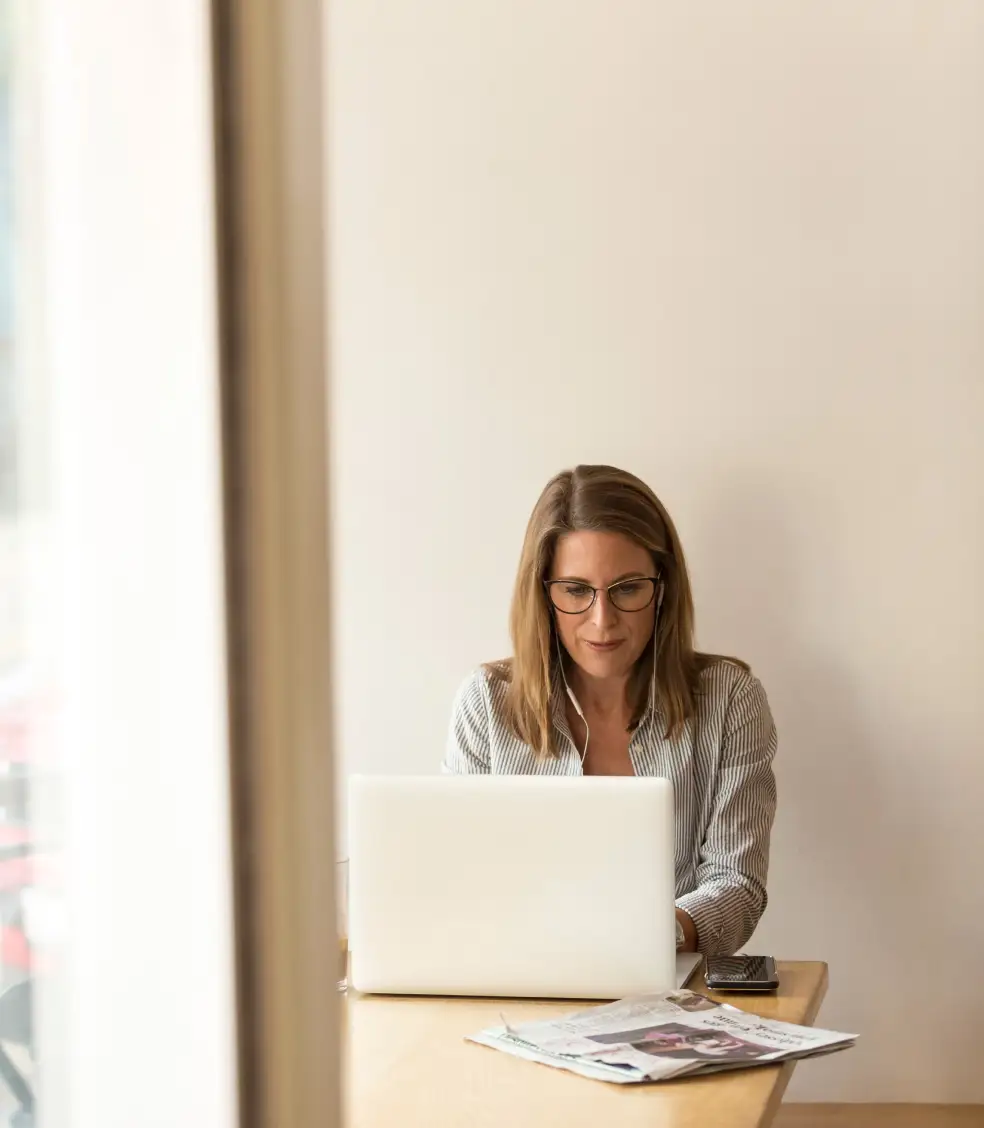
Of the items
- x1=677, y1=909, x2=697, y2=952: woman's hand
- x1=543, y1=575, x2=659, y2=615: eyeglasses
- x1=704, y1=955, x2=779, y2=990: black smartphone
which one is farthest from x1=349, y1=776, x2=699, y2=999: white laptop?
x1=543, y1=575, x2=659, y2=615: eyeglasses

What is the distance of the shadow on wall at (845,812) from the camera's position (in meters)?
2.47

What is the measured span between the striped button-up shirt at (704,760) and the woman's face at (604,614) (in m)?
0.10

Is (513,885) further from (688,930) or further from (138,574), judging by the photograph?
(138,574)

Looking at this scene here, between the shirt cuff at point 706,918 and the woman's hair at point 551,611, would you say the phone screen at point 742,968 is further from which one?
the woman's hair at point 551,611

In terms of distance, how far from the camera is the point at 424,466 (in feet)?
8.55

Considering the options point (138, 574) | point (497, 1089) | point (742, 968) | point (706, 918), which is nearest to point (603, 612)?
point (706, 918)

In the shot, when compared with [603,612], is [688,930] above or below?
below

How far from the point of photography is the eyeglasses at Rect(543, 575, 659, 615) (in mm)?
2311

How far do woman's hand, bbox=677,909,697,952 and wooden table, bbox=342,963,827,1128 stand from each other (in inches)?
10.9

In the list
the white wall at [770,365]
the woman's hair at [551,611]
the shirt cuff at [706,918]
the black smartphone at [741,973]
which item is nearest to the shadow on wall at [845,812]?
the white wall at [770,365]

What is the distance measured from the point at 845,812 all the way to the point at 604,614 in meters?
0.62

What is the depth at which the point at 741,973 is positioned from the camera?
1691 millimetres

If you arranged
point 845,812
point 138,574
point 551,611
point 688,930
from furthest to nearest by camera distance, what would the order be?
1. point 845,812
2. point 551,611
3. point 688,930
4. point 138,574

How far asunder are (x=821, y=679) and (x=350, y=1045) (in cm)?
126
